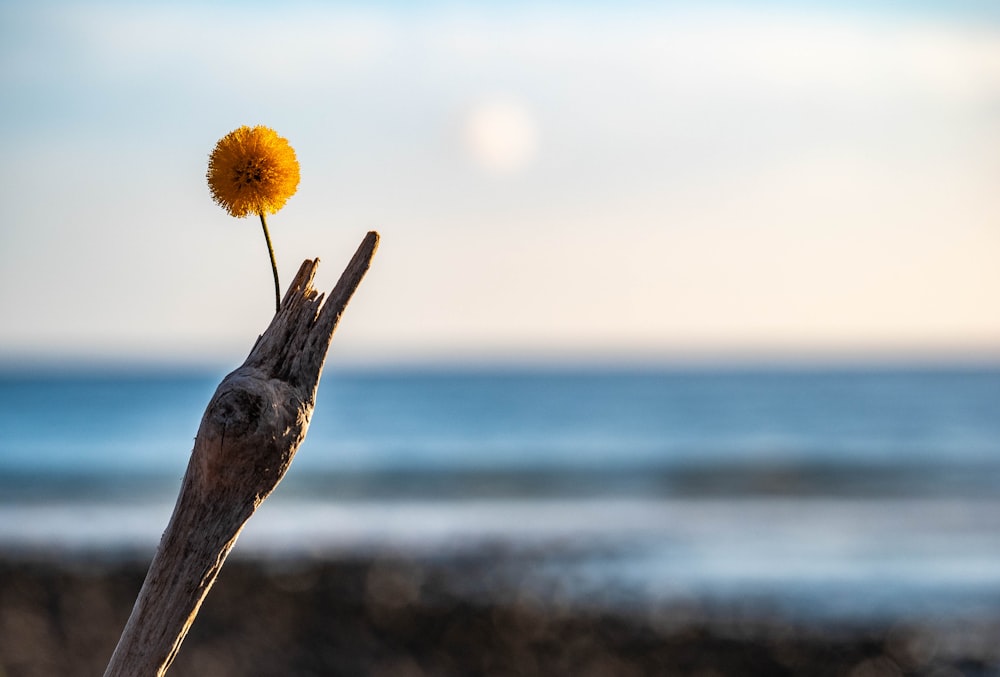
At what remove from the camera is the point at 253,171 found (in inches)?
46.4

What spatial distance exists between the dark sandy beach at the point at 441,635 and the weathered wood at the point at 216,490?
7.57 metres

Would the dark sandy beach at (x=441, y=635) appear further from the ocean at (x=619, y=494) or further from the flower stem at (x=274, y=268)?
the flower stem at (x=274, y=268)

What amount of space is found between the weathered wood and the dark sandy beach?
24.8 ft

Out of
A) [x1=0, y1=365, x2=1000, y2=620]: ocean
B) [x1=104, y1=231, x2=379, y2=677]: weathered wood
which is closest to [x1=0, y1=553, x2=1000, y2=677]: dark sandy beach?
[x1=0, y1=365, x2=1000, y2=620]: ocean

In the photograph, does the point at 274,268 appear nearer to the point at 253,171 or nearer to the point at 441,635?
the point at 253,171

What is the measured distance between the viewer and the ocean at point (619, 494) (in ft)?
40.0

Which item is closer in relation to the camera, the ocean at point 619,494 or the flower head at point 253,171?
the flower head at point 253,171

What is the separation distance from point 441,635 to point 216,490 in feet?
29.4

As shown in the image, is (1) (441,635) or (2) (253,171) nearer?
(2) (253,171)

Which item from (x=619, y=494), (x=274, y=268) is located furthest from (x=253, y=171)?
(x=619, y=494)

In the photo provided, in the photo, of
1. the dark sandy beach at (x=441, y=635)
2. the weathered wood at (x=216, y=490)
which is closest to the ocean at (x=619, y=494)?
the dark sandy beach at (x=441, y=635)

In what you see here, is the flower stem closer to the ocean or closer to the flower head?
the flower head

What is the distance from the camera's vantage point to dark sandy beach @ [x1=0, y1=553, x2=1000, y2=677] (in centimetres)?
872

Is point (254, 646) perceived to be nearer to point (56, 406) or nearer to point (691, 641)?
point (691, 641)
